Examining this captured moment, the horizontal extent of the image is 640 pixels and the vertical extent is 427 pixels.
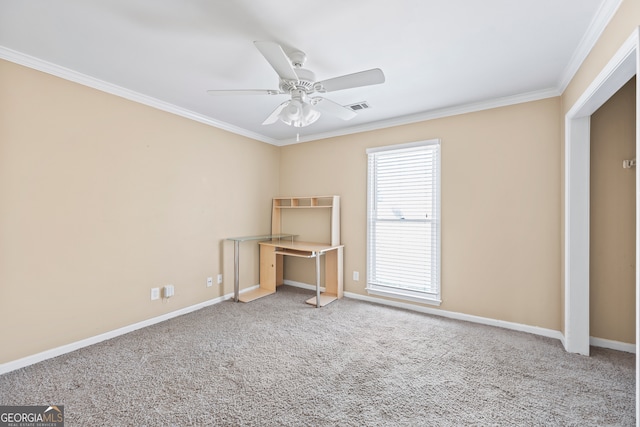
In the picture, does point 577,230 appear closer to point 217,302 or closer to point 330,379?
point 330,379

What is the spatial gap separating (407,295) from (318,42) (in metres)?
3.00

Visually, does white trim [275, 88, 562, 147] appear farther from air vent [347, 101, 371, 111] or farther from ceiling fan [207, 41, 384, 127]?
ceiling fan [207, 41, 384, 127]

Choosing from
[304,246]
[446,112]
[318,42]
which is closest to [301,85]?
[318,42]

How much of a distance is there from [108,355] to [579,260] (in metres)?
4.16

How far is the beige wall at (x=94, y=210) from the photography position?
2.25m

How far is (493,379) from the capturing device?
2139 millimetres

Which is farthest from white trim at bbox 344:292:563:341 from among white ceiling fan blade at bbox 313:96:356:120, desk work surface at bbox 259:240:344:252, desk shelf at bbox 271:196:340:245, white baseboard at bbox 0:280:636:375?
white ceiling fan blade at bbox 313:96:356:120

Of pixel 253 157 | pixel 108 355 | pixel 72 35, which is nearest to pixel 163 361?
pixel 108 355

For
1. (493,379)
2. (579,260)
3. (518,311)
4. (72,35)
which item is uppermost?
(72,35)

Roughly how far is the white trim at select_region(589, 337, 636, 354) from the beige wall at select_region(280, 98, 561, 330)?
0.27 metres

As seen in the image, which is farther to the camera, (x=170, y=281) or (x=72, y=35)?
(x=170, y=281)

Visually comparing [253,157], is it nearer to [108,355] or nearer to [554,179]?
[108,355]

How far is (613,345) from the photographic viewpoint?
2.56 meters

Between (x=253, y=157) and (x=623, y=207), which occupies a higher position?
(x=253, y=157)
